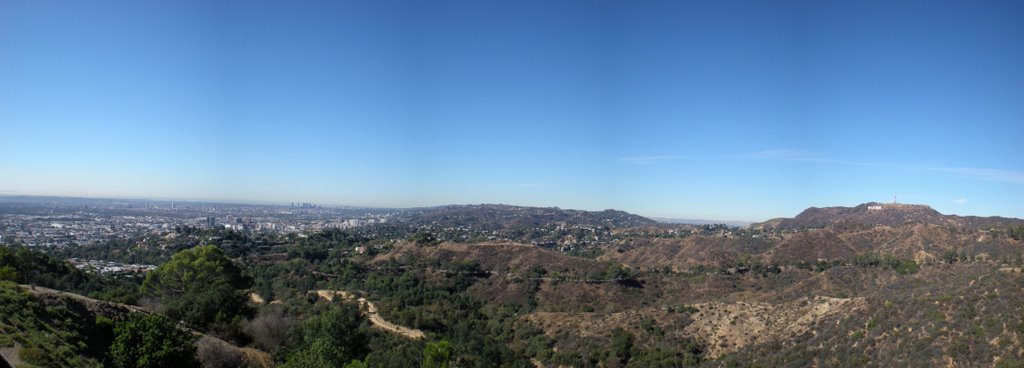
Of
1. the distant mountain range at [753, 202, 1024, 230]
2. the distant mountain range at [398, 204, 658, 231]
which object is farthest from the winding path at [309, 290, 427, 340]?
the distant mountain range at [398, 204, 658, 231]

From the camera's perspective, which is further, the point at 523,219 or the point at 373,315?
the point at 523,219

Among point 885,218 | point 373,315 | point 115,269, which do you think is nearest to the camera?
point 373,315

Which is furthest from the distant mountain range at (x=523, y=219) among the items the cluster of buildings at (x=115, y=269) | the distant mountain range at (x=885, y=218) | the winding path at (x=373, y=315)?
the winding path at (x=373, y=315)

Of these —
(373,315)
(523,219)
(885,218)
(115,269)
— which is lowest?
(373,315)

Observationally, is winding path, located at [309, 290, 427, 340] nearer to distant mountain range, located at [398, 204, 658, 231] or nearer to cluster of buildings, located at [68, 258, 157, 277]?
cluster of buildings, located at [68, 258, 157, 277]

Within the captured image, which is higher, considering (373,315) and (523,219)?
(523,219)

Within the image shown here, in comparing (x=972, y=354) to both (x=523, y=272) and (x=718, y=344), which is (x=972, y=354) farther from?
(x=523, y=272)

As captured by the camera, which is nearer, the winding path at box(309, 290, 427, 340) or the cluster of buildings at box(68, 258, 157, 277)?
the winding path at box(309, 290, 427, 340)

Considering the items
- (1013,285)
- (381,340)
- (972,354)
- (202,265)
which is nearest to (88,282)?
(202,265)

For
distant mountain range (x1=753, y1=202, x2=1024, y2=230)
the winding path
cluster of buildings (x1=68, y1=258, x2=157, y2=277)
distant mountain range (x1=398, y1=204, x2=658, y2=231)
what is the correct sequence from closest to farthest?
the winding path → cluster of buildings (x1=68, y1=258, x2=157, y2=277) → distant mountain range (x1=753, y1=202, x2=1024, y2=230) → distant mountain range (x1=398, y1=204, x2=658, y2=231)

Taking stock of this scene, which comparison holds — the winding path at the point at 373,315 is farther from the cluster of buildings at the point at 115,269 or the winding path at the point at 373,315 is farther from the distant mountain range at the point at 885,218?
the distant mountain range at the point at 885,218

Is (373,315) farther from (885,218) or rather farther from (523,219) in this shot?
(523,219)

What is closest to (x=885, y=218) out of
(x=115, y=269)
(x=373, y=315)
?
(x=373, y=315)
